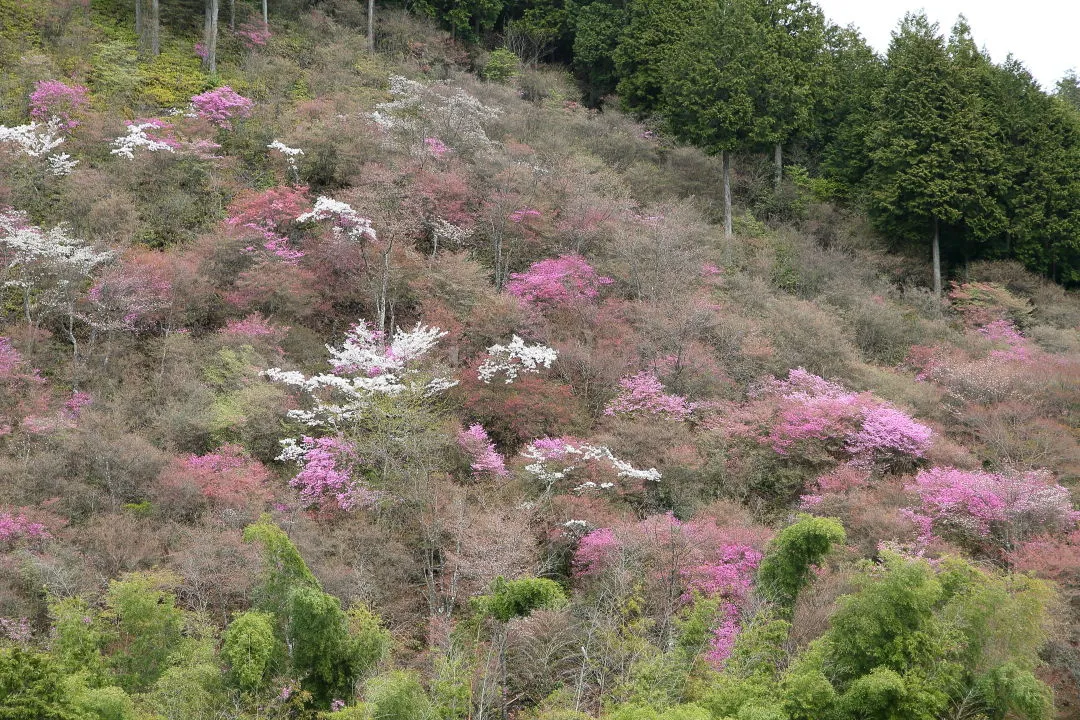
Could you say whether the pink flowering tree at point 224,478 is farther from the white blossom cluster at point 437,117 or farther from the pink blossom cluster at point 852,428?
the white blossom cluster at point 437,117

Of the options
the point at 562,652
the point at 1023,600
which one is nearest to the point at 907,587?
the point at 1023,600

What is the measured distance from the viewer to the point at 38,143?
22688 millimetres

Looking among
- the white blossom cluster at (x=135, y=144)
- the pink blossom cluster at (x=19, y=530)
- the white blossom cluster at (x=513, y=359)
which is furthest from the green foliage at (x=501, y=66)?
the pink blossom cluster at (x=19, y=530)

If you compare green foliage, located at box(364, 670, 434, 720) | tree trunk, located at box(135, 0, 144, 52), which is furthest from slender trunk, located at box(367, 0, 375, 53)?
green foliage, located at box(364, 670, 434, 720)

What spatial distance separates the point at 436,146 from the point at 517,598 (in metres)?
17.0

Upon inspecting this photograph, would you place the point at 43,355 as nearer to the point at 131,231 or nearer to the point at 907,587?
the point at 131,231

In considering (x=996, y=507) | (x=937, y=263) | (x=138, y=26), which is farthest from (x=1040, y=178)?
(x=138, y=26)

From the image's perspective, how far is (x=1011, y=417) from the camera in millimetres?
17953

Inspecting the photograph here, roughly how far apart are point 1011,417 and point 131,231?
2309 centimetres

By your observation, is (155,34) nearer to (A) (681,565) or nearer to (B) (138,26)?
(B) (138,26)

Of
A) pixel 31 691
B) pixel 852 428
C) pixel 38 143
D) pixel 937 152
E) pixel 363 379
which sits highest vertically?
pixel 937 152

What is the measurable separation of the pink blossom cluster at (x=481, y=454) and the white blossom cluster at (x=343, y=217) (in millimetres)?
Answer: 6205

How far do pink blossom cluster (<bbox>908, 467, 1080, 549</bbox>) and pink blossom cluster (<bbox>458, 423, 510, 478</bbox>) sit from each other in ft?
28.0

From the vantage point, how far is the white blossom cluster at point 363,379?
16828 mm
